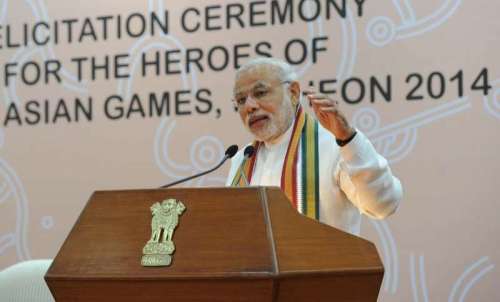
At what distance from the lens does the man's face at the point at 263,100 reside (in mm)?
2586

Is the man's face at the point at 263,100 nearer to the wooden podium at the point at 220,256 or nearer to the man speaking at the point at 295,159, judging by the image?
the man speaking at the point at 295,159

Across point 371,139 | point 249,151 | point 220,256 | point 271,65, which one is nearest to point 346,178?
point 249,151

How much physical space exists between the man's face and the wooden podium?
3.04ft

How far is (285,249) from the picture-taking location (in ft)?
5.20

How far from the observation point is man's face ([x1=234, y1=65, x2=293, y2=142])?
2.59 metres

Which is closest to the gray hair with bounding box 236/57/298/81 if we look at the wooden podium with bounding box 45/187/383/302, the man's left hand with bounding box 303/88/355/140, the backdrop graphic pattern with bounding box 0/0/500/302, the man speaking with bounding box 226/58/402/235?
the man speaking with bounding box 226/58/402/235

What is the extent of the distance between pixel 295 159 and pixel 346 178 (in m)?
0.25

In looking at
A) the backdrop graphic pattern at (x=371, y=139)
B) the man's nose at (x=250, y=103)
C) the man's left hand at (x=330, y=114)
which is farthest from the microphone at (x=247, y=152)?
the backdrop graphic pattern at (x=371, y=139)

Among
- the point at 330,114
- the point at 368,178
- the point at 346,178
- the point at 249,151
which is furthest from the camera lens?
the point at 249,151

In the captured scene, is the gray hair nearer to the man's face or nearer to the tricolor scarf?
the man's face

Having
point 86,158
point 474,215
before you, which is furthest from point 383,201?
point 86,158

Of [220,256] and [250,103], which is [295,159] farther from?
[220,256]

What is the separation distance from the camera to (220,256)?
1597 millimetres

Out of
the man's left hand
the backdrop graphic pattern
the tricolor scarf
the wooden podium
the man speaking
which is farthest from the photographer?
the backdrop graphic pattern
